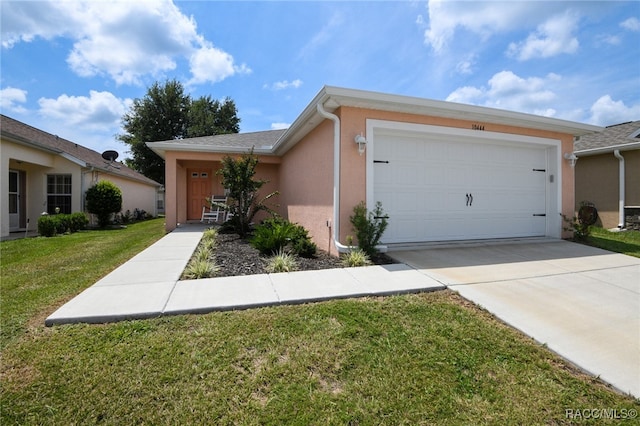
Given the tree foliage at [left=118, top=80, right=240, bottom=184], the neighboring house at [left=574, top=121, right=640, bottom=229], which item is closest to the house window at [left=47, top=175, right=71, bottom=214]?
the tree foliage at [left=118, top=80, right=240, bottom=184]

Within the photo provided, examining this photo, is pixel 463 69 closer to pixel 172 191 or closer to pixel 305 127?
pixel 305 127

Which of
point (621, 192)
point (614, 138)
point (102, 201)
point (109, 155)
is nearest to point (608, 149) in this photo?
point (614, 138)

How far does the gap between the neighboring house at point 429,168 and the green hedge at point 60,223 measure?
836 centimetres

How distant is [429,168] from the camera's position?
6.27 metres

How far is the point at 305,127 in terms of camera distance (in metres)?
7.00

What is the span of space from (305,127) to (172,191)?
5554 millimetres

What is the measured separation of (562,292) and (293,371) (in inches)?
140

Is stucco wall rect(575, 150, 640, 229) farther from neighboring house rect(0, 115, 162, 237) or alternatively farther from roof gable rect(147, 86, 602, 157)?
neighboring house rect(0, 115, 162, 237)

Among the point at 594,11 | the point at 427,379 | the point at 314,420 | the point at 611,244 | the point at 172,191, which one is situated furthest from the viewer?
the point at 172,191

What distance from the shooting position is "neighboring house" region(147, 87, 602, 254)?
A: 542 centimetres

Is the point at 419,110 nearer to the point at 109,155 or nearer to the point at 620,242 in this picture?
the point at 620,242

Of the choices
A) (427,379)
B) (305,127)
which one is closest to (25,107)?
(305,127)

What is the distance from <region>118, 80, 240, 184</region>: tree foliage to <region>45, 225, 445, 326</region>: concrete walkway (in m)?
25.3

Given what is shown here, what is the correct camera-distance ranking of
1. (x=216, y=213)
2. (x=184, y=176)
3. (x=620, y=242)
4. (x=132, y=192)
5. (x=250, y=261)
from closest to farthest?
(x=250, y=261), (x=620, y=242), (x=216, y=213), (x=184, y=176), (x=132, y=192)
